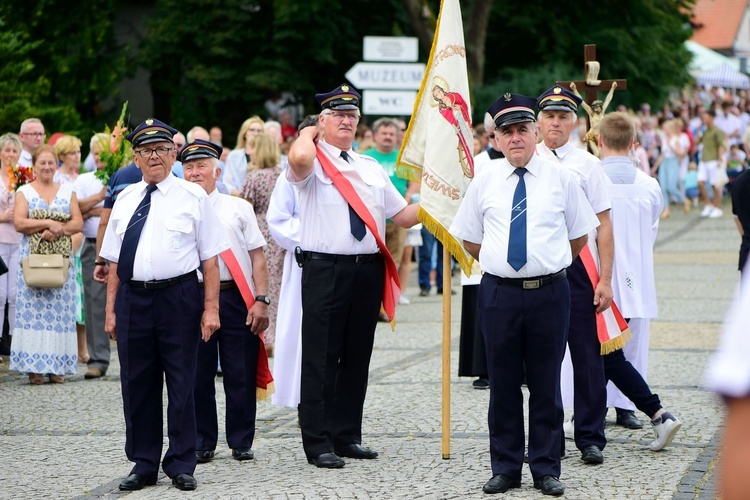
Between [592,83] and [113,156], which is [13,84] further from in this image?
[592,83]

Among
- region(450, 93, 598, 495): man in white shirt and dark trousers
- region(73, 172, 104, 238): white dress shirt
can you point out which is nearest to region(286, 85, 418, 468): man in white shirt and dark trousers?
region(450, 93, 598, 495): man in white shirt and dark trousers

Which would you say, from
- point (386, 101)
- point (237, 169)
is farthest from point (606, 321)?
point (386, 101)

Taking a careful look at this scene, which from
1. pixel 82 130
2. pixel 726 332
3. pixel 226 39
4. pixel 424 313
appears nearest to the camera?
pixel 726 332

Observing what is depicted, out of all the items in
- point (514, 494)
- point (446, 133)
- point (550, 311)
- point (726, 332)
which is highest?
point (446, 133)

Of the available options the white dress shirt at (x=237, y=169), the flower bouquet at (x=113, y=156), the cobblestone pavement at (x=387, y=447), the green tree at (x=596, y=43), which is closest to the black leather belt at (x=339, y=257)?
the cobblestone pavement at (x=387, y=447)

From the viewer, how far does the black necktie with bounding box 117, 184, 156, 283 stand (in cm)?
626

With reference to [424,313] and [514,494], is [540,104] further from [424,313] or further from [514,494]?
[424,313]

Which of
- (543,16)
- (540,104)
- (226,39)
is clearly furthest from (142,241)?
(543,16)

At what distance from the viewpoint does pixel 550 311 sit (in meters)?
6.04

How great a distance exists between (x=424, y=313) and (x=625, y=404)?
6.35 m

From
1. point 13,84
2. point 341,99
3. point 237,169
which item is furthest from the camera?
point 13,84

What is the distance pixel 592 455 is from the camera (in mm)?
6699

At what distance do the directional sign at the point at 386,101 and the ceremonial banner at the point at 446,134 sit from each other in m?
10.2

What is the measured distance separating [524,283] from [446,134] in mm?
1418
